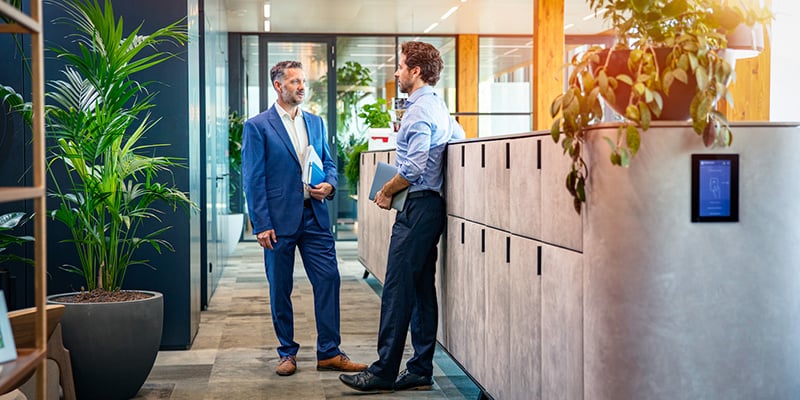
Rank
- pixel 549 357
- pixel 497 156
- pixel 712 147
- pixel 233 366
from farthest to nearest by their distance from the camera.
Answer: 1. pixel 233 366
2. pixel 497 156
3. pixel 549 357
4. pixel 712 147

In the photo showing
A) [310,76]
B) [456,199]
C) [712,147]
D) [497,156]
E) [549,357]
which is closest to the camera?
[712,147]

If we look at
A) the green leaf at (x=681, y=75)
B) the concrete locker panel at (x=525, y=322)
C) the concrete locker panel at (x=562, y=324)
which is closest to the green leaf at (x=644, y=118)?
the green leaf at (x=681, y=75)

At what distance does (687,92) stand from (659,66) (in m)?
0.10

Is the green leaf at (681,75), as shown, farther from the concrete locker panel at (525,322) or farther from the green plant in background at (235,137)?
the green plant in background at (235,137)

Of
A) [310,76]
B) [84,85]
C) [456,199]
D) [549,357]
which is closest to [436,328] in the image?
[456,199]

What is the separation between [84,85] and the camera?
3842 mm

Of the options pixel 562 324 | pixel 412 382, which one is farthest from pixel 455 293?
pixel 562 324

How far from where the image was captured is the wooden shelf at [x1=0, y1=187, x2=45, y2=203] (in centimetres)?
175

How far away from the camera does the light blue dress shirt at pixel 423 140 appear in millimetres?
3668

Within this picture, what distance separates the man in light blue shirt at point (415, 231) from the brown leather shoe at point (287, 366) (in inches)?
15.7

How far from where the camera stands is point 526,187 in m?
2.89

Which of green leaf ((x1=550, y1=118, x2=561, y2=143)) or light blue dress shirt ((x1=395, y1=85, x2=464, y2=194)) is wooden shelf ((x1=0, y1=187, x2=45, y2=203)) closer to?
green leaf ((x1=550, y1=118, x2=561, y2=143))

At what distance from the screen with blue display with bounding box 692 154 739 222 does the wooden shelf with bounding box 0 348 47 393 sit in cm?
156

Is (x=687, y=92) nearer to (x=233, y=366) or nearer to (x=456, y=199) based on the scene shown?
(x=456, y=199)
